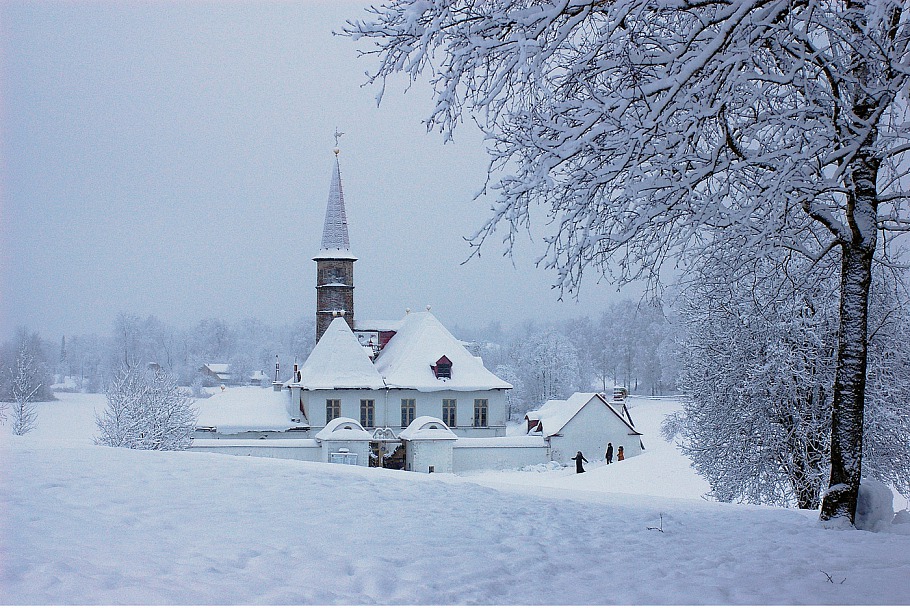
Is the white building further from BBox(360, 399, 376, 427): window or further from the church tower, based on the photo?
the church tower

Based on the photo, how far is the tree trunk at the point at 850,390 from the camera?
666cm

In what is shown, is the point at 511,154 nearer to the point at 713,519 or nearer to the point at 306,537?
the point at 306,537

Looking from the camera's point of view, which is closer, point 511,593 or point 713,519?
point 511,593

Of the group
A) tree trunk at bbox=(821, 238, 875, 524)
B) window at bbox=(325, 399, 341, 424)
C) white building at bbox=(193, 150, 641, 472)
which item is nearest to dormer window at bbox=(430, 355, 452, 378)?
white building at bbox=(193, 150, 641, 472)

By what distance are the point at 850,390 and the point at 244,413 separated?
29369 millimetres

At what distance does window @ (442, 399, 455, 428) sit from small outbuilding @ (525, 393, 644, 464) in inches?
183

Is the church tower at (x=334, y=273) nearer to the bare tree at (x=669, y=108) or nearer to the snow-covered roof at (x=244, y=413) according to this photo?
the snow-covered roof at (x=244, y=413)

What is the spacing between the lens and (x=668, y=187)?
5555 millimetres

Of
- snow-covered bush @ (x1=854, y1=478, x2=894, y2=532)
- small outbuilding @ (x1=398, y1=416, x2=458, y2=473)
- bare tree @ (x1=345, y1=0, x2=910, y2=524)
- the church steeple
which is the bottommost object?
small outbuilding @ (x1=398, y1=416, x2=458, y2=473)

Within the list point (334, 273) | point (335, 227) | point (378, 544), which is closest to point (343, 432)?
point (334, 273)

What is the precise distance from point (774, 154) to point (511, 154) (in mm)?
2227

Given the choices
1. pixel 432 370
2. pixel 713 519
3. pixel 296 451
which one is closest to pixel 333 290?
pixel 432 370

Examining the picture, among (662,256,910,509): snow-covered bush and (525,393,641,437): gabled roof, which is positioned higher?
(662,256,910,509): snow-covered bush

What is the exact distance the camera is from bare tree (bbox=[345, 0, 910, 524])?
189 inches
